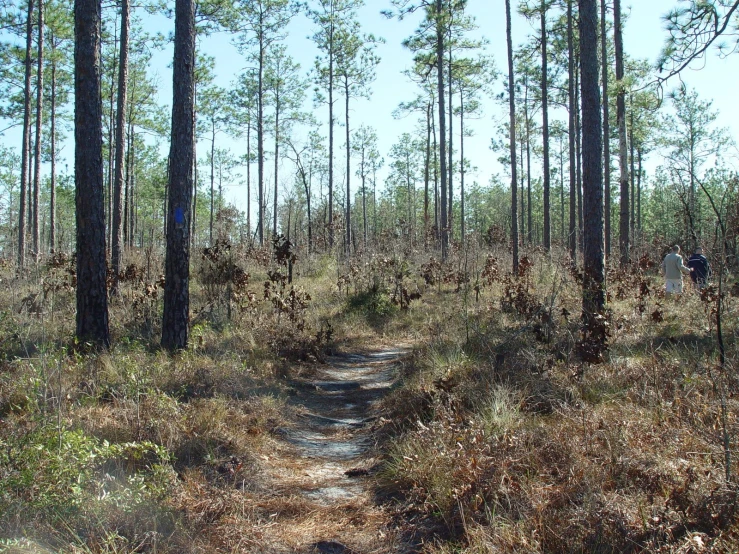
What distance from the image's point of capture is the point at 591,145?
773cm

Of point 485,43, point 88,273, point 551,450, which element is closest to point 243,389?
point 88,273

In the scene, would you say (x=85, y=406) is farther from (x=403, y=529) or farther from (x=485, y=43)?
(x=485, y=43)

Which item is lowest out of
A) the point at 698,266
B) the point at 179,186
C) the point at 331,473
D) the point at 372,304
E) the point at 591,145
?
the point at 331,473

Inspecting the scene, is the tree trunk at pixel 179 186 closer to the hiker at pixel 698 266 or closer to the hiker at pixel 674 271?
the hiker at pixel 674 271

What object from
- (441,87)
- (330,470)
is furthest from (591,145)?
(441,87)

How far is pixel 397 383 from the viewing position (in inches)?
265

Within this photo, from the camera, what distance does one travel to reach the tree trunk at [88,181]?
22.9ft

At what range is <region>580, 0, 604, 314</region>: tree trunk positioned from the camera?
7.76 meters

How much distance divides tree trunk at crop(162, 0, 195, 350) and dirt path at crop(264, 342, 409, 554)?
1856 mm

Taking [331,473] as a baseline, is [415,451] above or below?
above

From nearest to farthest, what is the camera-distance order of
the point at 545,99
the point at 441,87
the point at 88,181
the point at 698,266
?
1. the point at 88,181
2. the point at 698,266
3. the point at 441,87
4. the point at 545,99

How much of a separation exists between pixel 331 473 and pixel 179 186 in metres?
4.48

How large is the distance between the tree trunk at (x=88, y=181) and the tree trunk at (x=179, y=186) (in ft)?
2.82

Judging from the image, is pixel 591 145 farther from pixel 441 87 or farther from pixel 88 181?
pixel 441 87
